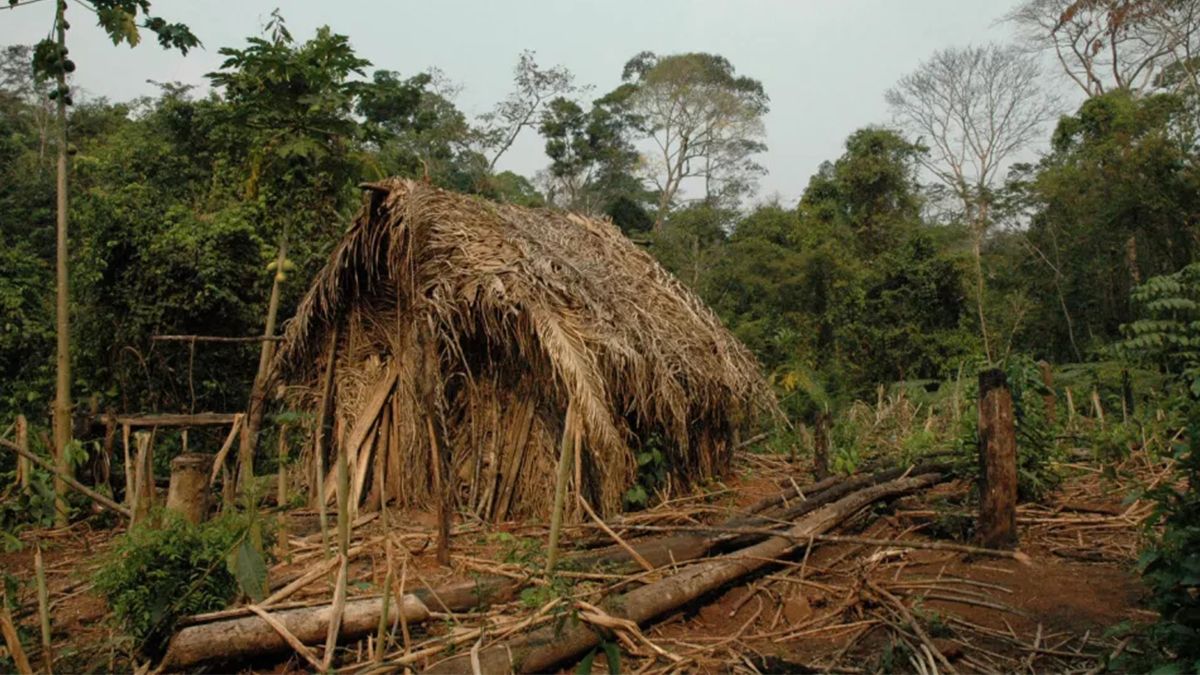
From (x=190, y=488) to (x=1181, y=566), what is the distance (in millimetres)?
5025

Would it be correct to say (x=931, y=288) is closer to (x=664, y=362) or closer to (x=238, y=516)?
(x=664, y=362)

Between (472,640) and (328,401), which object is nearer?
(472,640)

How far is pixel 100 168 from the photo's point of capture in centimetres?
1278

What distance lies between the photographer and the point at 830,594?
17.2 feet

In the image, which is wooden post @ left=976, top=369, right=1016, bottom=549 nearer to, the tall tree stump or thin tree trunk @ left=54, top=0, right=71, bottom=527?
the tall tree stump

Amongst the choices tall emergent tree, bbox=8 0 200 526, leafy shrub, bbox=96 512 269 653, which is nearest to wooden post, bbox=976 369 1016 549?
leafy shrub, bbox=96 512 269 653

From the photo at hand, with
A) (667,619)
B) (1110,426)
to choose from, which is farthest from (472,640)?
(1110,426)

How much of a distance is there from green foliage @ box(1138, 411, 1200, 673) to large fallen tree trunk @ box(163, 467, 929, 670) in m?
2.20

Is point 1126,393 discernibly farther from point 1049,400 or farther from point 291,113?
point 291,113

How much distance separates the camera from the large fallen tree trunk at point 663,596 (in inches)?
153

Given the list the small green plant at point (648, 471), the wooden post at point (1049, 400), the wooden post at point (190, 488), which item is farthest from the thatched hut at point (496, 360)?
the wooden post at point (1049, 400)


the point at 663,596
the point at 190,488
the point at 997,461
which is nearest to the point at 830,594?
the point at 663,596

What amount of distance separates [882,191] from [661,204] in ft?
37.0

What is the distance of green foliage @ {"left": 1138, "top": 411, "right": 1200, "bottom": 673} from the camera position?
284 cm
